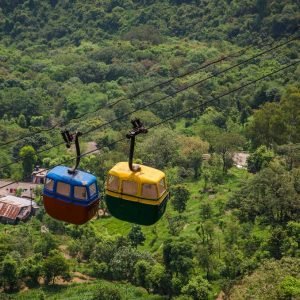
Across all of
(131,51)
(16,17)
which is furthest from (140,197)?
(16,17)

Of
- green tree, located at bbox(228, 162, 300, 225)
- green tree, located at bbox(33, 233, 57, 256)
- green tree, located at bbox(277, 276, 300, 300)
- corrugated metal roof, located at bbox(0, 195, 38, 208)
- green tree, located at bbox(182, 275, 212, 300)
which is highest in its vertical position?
green tree, located at bbox(277, 276, 300, 300)

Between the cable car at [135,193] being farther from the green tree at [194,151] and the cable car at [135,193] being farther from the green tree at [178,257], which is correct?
the green tree at [194,151]

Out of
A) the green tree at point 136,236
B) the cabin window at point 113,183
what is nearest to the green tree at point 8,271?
the green tree at point 136,236

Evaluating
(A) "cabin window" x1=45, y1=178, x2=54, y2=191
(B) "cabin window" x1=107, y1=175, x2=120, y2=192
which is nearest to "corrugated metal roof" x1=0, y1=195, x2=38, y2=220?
(A) "cabin window" x1=45, y1=178, x2=54, y2=191

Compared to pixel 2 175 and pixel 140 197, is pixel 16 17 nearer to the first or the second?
pixel 2 175

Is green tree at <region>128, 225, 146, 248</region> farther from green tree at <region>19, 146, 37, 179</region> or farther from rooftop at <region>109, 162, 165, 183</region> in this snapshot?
rooftop at <region>109, 162, 165, 183</region>

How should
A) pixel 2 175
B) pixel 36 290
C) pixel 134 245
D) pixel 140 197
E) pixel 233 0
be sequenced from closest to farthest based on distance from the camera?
pixel 140 197, pixel 36 290, pixel 134 245, pixel 2 175, pixel 233 0
